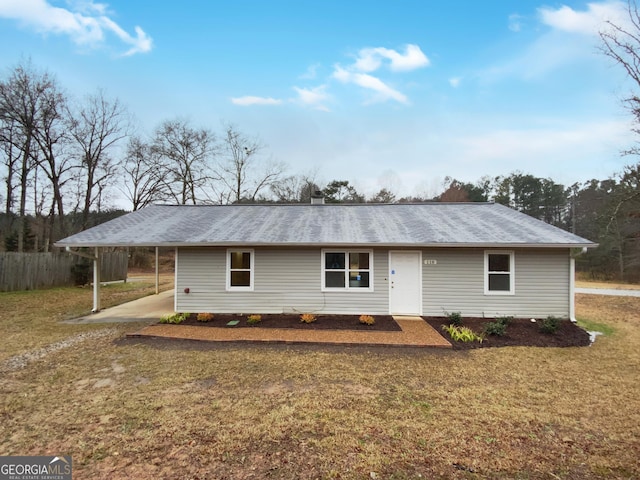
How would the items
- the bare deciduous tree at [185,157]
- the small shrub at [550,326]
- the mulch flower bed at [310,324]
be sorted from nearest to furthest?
the small shrub at [550,326], the mulch flower bed at [310,324], the bare deciduous tree at [185,157]

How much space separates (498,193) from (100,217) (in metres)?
42.1

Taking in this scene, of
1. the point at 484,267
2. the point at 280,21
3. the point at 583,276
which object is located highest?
the point at 280,21

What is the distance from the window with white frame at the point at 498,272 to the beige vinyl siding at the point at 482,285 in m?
0.12

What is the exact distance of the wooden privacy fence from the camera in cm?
1443

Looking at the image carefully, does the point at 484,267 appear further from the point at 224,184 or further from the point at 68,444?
the point at 224,184

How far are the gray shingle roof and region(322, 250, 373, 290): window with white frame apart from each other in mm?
592

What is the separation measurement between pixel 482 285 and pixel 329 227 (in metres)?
4.97

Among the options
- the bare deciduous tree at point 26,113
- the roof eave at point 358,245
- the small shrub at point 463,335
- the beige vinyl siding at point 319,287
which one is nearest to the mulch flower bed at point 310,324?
the beige vinyl siding at point 319,287

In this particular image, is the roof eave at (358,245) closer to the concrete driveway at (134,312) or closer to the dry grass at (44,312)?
the concrete driveway at (134,312)

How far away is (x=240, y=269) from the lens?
31.5 feet

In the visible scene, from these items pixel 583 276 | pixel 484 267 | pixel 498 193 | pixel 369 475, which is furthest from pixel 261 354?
pixel 498 193

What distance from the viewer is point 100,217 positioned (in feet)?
90.2

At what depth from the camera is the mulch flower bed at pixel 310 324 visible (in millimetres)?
8389

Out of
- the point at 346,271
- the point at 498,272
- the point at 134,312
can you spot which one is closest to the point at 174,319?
the point at 134,312
